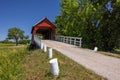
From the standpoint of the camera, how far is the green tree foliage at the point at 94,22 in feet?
130

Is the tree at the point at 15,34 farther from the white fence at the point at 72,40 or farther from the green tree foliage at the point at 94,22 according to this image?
the white fence at the point at 72,40

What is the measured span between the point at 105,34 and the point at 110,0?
5405 mm

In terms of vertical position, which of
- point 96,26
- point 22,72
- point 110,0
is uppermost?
point 110,0

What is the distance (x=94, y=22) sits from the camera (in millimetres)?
43219

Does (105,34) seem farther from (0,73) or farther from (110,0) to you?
(0,73)

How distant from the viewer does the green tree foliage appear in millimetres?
39500

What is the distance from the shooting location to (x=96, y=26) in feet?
142

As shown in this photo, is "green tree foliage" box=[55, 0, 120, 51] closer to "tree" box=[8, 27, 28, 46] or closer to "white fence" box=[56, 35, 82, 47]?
"white fence" box=[56, 35, 82, 47]

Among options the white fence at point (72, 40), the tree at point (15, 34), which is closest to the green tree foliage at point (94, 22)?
the white fence at point (72, 40)

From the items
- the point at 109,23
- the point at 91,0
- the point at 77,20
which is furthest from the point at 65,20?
the point at 109,23

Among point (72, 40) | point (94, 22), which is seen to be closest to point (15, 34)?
point (94, 22)

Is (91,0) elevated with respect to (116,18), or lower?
elevated

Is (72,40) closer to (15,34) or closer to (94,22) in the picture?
(94,22)

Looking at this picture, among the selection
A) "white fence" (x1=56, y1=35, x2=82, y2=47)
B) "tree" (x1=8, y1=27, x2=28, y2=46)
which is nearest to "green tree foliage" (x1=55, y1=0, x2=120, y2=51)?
"white fence" (x1=56, y1=35, x2=82, y2=47)
